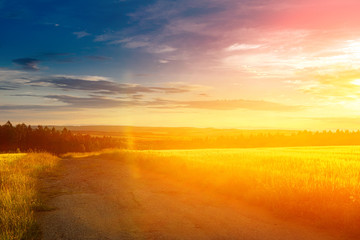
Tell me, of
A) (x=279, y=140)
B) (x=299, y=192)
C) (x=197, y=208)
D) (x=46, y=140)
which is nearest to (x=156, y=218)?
(x=197, y=208)

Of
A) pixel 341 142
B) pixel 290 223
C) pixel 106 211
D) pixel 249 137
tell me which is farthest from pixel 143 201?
pixel 341 142

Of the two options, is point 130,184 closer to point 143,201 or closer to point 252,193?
point 143,201

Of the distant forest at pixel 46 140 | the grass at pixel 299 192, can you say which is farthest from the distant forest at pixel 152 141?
the grass at pixel 299 192

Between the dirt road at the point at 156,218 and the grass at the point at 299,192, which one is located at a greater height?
the grass at the point at 299,192

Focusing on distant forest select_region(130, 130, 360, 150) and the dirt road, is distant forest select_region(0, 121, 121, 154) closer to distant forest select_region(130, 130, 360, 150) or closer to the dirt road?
distant forest select_region(130, 130, 360, 150)

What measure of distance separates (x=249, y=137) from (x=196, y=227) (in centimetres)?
6880

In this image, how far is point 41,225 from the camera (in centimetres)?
896

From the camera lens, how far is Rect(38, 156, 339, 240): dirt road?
8.04 m

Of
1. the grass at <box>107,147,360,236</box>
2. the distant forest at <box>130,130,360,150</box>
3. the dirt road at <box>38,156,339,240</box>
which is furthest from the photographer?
the distant forest at <box>130,130,360,150</box>

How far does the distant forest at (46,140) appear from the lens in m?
92.8

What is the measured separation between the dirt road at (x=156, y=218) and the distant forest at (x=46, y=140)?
263 ft

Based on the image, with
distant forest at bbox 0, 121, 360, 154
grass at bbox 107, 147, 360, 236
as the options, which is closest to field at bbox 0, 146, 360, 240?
grass at bbox 107, 147, 360, 236

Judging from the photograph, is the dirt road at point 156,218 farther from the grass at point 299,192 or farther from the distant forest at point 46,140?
the distant forest at point 46,140

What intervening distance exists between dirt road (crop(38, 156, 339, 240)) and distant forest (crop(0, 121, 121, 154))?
8021cm
